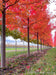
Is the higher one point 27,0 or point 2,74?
point 27,0

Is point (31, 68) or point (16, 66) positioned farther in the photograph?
point (16, 66)

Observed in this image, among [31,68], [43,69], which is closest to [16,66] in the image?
[31,68]

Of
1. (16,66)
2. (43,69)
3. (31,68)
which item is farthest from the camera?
(16,66)

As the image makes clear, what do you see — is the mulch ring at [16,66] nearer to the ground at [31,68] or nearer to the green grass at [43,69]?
the ground at [31,68]

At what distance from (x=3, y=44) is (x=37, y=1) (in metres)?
2.73

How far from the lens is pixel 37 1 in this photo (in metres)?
4.86

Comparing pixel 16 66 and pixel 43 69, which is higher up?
pixel 43 69

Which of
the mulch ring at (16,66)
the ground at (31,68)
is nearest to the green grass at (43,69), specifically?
the ground at (31,68)

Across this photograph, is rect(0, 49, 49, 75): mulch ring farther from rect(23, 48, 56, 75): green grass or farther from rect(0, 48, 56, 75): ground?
rect(23, 48, 56, 75): green grass

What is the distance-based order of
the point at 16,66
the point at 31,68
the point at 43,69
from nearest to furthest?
the point at 43,69, the point at 31,68, the point at 16,66

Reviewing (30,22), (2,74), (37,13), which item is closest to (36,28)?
(30,22)

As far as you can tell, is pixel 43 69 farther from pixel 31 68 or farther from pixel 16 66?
pixel 16 66

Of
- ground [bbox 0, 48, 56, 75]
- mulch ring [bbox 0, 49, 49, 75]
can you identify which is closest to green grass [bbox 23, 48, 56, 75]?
ground [bbox 0, 48, 56, 75]

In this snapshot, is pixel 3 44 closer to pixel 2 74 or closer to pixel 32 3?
pixel 2 74
